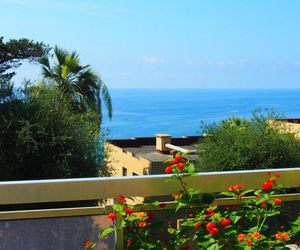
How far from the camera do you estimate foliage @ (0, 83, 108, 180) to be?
38.7 ft

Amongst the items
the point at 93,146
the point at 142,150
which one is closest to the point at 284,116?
the point at 93,146

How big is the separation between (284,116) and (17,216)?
1554cm

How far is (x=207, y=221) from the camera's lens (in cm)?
289

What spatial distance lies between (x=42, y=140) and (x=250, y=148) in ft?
19.2

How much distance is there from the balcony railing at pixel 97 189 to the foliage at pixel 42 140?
8838mm

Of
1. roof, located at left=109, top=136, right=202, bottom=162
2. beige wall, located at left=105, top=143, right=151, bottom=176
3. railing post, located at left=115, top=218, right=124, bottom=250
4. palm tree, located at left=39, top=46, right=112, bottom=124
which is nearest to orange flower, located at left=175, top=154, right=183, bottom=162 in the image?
railing post, located at left=115, top=218, right=124, bottom=250

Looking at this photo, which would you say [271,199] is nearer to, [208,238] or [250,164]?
[208,238]

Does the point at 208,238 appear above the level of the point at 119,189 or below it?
below

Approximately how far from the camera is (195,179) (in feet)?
10.2

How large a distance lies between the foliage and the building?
13465 mm

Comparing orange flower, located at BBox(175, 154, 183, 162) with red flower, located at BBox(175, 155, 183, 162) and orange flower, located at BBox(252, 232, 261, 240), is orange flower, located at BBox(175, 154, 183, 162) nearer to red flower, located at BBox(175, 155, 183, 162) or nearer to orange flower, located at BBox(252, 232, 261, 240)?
red flower, located at BBox(175, 155, 183, 162)

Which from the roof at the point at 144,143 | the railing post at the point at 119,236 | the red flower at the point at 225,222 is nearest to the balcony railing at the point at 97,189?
the railing post at the point at 119,236

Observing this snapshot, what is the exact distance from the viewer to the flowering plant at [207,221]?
2.84 m

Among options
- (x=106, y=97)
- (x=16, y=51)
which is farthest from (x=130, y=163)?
(x=16, y=51)
